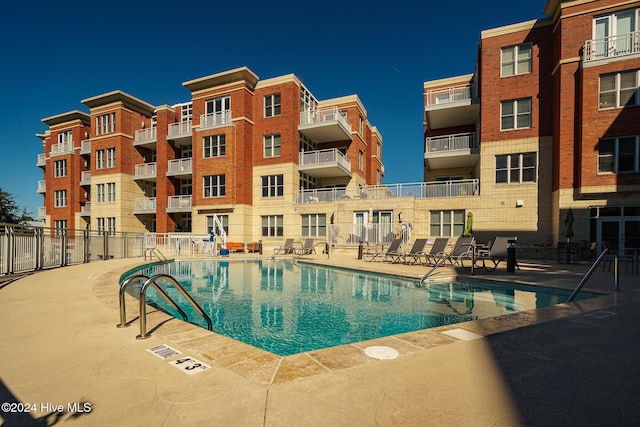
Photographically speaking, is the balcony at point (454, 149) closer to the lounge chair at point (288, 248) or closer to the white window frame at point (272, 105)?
the lounge chair at point (288, 248)

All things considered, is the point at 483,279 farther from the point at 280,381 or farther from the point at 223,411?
the point at 223,411

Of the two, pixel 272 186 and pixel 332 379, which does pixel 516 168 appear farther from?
pixel 332 379

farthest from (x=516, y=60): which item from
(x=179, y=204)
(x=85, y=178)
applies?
(x=85, y=178)

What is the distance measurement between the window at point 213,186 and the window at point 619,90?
77.0 feet

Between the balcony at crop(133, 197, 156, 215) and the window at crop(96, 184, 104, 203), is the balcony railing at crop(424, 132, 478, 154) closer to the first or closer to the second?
the balcony at crop(133, 197, 156, 215)

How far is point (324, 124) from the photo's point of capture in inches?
925

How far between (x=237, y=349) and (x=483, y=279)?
8.10m

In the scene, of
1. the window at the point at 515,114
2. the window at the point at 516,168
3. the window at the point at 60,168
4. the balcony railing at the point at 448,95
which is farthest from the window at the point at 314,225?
the window at the point at 60,168

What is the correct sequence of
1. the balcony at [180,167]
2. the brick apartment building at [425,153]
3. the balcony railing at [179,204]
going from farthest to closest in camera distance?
the balcony at [180,167], the balcony railing at [179,204], the brick apartment building at [425,153]

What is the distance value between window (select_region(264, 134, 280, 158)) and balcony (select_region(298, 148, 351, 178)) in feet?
6.03

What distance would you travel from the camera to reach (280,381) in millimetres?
2574

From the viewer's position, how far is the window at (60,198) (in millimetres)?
33906

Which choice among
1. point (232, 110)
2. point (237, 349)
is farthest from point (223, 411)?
point (232, 110)

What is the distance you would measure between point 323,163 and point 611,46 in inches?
667
